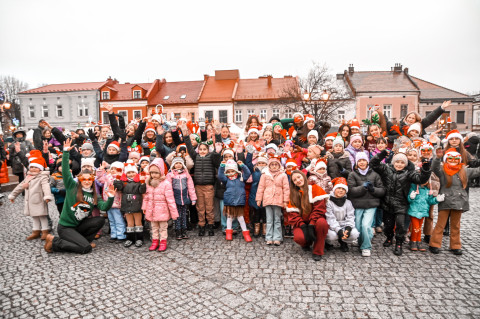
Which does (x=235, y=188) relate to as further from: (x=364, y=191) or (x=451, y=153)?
(x=451, y=153)

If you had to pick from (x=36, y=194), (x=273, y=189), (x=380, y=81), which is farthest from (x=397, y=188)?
(x=380, y=81)

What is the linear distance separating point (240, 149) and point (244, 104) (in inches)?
1120

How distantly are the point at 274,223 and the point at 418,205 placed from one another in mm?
2521

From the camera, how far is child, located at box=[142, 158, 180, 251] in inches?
213

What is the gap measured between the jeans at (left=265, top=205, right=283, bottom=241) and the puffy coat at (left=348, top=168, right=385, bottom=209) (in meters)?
1.35

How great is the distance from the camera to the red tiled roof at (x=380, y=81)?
3303cm

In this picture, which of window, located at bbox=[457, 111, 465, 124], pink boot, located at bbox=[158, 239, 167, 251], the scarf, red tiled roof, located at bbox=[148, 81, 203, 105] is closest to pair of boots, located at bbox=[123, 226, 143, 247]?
pink boot, located at bbox=[158, 239, 167, 251]

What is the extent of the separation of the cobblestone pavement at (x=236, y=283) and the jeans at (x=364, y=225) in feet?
0.73

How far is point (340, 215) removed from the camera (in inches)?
198

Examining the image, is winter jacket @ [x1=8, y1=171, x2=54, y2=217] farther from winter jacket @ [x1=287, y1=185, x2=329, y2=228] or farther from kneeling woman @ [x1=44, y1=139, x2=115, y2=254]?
winter jacket @ [x1=287, y1=185, x2=329, y2=228]

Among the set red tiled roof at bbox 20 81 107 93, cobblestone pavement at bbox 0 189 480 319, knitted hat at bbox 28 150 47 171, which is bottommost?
cobblestone pavement at bbox 0 189 480 319

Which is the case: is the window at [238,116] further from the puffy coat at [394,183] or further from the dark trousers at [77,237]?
Answer: the puffy coat at [394,183]

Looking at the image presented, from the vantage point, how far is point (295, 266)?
459 centimetres

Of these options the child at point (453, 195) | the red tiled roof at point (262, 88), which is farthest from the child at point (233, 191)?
the red tiled roof at point (262, 88)
